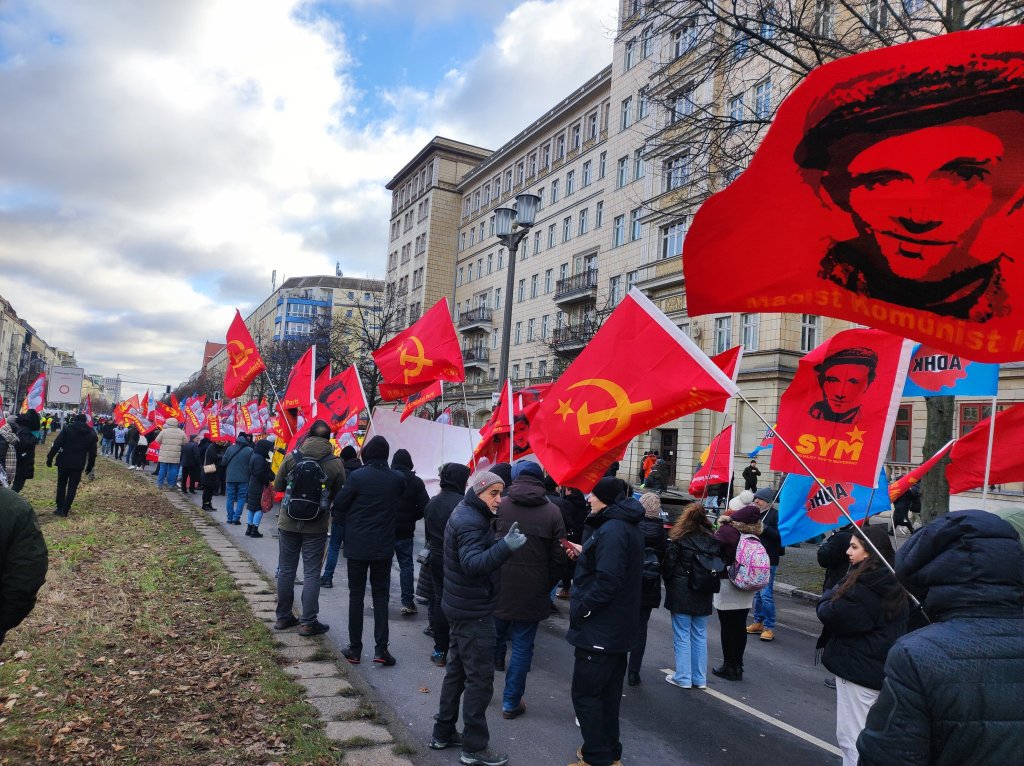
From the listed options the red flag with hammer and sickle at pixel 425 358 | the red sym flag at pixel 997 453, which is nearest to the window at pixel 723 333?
the red flag with hammer and sickle at pixel 425 358

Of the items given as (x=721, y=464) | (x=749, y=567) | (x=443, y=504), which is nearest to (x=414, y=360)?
(x=443, y=504)

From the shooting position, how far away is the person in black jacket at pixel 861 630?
409cm

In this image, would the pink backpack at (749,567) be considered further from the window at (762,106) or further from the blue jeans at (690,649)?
the window at (762,106)

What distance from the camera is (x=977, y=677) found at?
203 cm

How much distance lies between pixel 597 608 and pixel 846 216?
8.81 ft

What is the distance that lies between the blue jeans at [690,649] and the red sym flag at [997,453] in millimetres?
3033

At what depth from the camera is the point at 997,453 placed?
6.86 metres

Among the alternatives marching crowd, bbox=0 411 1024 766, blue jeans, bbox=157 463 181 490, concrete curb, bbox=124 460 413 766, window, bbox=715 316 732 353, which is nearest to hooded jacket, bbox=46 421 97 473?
concrete curb, bbox=124 460 413 766

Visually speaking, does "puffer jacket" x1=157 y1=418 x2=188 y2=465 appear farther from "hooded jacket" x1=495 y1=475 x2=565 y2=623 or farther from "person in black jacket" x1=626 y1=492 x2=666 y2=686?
"person in black jacket" x1=626 y1=492 x2=666 y2=686

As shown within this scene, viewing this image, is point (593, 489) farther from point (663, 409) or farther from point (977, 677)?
point (977, 677)

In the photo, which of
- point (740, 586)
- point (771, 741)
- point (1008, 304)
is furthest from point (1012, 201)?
point (740, 586)

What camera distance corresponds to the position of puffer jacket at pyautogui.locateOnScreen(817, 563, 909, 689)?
13.4 ft

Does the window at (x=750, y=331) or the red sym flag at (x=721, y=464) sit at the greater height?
the window at (x=750, y=331)

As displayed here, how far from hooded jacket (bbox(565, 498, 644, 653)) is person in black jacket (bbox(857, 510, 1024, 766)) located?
2320 millimetres
